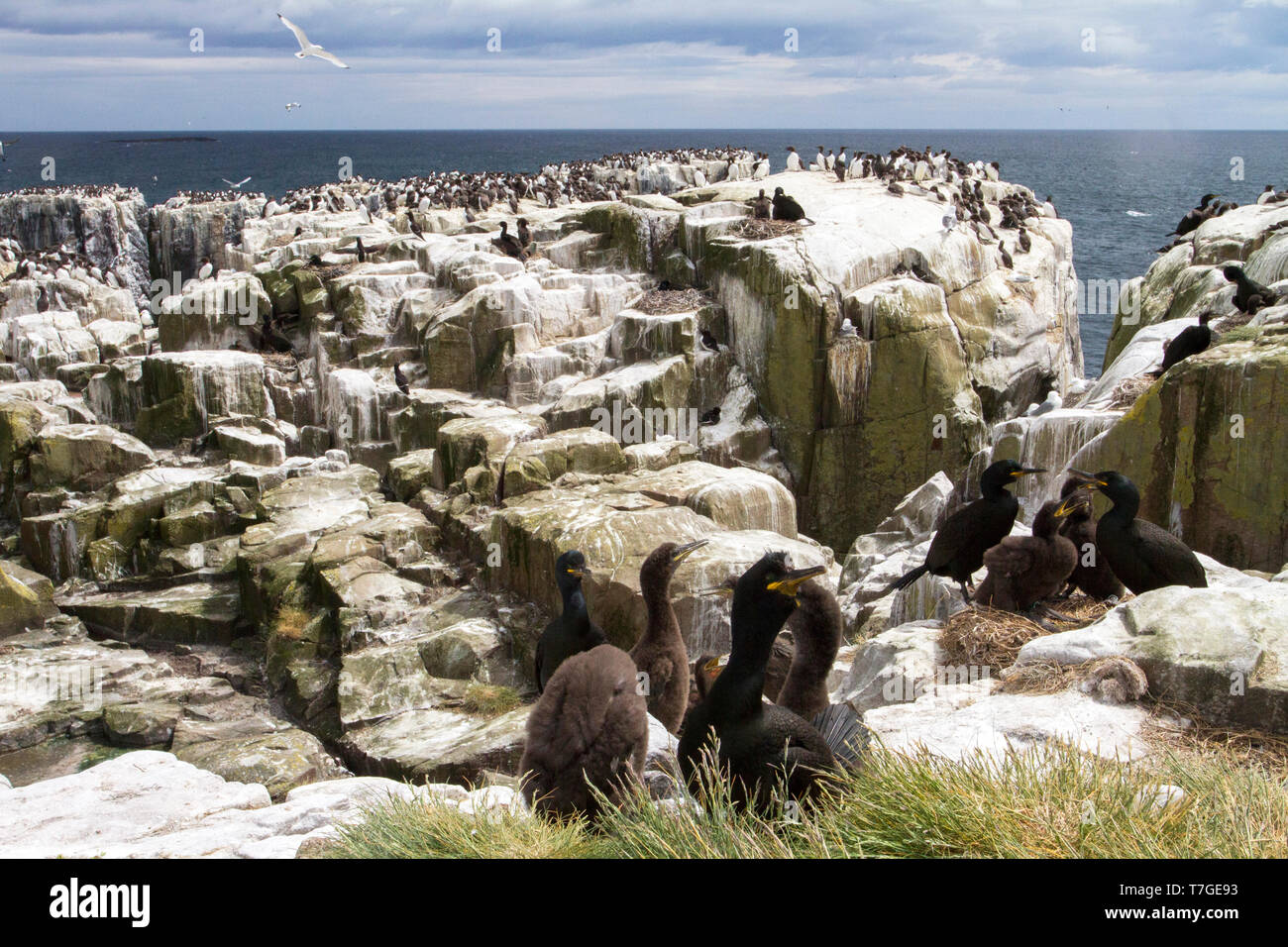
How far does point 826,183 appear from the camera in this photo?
1118 inches

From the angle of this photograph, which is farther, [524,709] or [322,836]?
[524,709]

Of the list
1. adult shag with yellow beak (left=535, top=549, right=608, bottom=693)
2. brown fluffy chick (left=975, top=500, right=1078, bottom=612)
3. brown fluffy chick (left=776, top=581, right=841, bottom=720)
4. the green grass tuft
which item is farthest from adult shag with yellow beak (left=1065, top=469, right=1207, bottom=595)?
adult shag with yellow beak (left=535, top=549, right=608, bottom=693)

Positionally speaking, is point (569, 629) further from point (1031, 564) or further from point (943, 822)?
point (943, 822)

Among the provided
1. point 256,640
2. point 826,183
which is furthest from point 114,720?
point 826,183

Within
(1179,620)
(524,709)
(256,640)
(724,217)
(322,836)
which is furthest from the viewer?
(724,217)

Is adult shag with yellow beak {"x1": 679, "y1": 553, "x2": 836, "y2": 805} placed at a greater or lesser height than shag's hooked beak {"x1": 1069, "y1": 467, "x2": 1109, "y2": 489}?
lesser

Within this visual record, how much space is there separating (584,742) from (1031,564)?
354 cm

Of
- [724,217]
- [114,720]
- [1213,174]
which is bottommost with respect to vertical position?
[114,720]

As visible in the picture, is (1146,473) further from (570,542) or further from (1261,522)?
(570,542)

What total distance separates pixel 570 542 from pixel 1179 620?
7.44 meters

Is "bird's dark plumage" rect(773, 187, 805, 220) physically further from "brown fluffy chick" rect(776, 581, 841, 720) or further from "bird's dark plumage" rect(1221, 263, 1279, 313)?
"brown fluffy chick" rect(776, 581, 841, 720)

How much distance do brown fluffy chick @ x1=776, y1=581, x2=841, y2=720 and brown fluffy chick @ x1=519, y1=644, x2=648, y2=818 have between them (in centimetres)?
134

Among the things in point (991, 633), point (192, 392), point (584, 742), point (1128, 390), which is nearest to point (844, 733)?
point (584, 742)

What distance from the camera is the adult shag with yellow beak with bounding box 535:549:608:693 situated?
7047 millimetres
